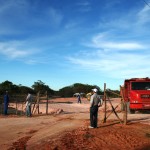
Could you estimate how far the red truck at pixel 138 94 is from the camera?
25.0m

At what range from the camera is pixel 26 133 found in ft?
54.3

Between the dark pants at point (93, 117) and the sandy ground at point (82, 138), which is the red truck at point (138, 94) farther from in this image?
the dark pants at point (93, 117)

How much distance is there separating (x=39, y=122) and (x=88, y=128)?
5.37 m

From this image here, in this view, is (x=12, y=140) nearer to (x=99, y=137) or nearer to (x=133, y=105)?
(x=99, y=137)

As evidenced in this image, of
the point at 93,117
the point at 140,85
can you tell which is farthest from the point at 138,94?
the point at 93,117

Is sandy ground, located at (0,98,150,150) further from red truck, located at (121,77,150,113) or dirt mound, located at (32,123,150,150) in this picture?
red truck, located at (121,77,150,113)

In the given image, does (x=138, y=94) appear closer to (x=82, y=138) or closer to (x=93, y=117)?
(x=93, y=117)

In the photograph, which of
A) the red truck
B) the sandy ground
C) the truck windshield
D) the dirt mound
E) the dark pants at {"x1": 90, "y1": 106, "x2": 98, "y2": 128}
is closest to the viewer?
the dirt mound

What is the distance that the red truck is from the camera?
25.0 m

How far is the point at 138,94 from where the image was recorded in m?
25.0

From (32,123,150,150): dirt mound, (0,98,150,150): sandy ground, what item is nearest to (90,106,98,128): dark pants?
(0,98,150,150): sandy ground

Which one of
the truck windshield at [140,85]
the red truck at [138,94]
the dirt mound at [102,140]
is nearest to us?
the dirt mound at [102,140]

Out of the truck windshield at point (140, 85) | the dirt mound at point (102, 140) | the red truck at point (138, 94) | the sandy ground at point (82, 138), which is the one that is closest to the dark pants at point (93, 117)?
the sandy ground at point (82, 138)

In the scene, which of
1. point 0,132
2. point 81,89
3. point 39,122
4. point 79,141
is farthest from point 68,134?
point 81,89
